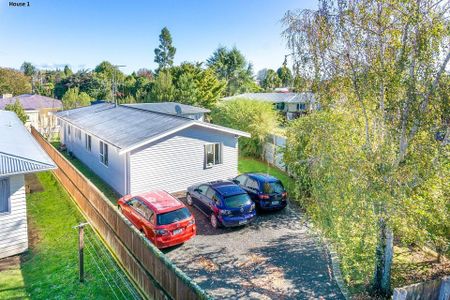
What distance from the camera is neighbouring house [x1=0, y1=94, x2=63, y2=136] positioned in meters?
35.4

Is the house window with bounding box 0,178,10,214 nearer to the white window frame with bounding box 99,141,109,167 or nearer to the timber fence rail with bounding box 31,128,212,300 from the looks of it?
the timber fence rail with bounding box 31,128,212,300

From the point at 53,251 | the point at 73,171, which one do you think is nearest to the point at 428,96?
the point at 53,251

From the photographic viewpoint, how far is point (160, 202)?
11.5 m

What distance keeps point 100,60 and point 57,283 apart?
73.8 m

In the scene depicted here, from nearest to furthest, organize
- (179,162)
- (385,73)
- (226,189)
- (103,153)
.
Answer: (385,73)
(226,189)
(179,162)
(103,153)

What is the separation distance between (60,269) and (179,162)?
8270mm

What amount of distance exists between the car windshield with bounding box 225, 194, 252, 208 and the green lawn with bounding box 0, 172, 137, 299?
4580mm

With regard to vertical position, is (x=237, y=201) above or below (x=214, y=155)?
below

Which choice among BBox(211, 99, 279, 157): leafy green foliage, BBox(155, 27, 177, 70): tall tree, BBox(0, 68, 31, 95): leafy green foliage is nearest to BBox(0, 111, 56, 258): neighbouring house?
BBox(211, 99, 279, 157): leafy green foliage

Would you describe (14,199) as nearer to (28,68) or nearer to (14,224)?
(14,224)

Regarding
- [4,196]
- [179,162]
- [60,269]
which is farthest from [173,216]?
[179,162]

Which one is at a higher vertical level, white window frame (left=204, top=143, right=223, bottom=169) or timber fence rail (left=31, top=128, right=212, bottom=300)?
white window frame (left=204, top=143, right=223, bottom=169)

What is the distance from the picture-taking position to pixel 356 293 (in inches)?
345

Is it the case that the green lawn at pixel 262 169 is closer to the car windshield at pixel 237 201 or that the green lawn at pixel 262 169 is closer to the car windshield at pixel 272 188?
the car windshield at pixel 272 188
